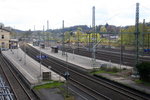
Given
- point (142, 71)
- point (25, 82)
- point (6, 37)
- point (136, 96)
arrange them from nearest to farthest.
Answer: point (136, 96)
point (142, 71)
point (25, 82)
point (6, 37)

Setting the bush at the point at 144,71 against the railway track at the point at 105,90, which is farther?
the bush at the point at 144,71

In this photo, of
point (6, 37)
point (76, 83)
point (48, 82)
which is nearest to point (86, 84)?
point (76, 83)

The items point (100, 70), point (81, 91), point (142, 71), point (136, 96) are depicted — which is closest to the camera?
point (136, 96)

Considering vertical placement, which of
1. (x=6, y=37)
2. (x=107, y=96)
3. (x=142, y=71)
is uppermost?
(x=6, y=37)

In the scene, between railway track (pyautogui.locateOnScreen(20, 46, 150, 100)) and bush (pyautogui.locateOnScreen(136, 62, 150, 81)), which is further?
bush (pyautogui.locateOnScreen(136, 62, 150, 81))

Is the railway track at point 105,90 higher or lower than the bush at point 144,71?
lower

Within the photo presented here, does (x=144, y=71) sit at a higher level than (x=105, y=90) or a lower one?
higher

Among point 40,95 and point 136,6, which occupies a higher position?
point 136,6

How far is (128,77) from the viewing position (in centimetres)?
1992

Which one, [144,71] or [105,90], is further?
[144,71]

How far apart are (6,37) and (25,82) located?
36.2m

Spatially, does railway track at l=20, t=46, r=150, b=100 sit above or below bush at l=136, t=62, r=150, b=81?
below

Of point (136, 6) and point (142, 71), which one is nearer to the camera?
point (142, 71)

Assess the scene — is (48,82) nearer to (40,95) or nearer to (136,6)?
(40,95)
